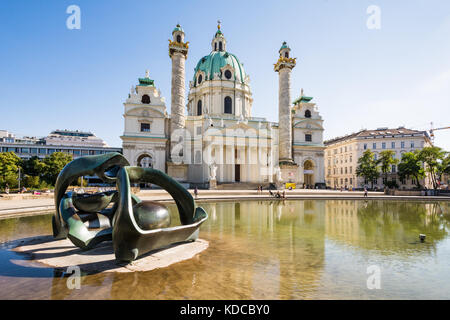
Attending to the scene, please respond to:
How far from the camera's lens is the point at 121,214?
603cm

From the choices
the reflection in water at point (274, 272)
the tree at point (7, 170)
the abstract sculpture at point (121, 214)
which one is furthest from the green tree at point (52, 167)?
the abstract sculpture at point (121, 214)

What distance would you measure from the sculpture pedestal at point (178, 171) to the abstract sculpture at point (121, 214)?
3660 cm

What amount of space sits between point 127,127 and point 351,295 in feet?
160

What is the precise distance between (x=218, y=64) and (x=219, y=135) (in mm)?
21157

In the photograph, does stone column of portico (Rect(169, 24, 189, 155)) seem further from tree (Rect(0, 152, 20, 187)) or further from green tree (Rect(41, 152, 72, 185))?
tree (Rect(0, 152, 20, 187))

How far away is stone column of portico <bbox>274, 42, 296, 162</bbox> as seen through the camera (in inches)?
2047

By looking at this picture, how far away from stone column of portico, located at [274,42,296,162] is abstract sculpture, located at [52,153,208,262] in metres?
45.1

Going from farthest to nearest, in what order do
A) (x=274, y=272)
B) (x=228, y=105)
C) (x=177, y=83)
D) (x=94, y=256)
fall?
(x=228, y=105)
(x=177, y=83)
(x=94, y=256)
(x=274, y=272)

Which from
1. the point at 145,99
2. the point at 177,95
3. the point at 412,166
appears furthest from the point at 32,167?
the point at 412,166

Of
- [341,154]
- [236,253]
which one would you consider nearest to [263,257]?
[236,253]

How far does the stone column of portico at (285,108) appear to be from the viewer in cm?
5200

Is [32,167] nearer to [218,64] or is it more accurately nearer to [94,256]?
[218,64]
